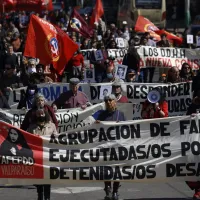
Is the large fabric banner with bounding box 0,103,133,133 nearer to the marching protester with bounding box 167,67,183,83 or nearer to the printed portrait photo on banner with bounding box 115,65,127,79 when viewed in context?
the marching protester with bounding box 167,67,183,83

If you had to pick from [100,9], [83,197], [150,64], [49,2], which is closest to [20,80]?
[150,64]

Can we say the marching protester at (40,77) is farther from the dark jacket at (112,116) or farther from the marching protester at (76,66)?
the dark jacket at (112,116)

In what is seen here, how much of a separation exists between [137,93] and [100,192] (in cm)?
497

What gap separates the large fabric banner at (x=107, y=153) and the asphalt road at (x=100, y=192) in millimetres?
653

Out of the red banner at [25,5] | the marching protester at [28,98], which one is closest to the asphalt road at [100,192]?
the marching protester at [28,98]

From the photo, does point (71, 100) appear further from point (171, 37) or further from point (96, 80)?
point (171, 37)

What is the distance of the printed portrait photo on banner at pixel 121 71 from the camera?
19498 millimetres

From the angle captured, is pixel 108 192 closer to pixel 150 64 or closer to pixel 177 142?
pixel 177 142

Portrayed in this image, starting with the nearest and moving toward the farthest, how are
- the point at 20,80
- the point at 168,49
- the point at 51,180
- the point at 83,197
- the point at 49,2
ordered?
the point at 51,180
the point at 83,197
the point at 20,80
the point at 168,49
the point at 49,2

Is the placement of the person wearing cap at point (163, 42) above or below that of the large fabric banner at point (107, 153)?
above

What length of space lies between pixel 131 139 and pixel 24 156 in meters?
1.39

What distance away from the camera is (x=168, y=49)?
74.2 feet

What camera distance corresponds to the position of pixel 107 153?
40.1ft

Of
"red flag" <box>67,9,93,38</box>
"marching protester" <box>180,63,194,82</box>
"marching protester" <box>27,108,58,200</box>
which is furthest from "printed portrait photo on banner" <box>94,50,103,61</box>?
"marching protester" <box>27,108,58,200</box>
